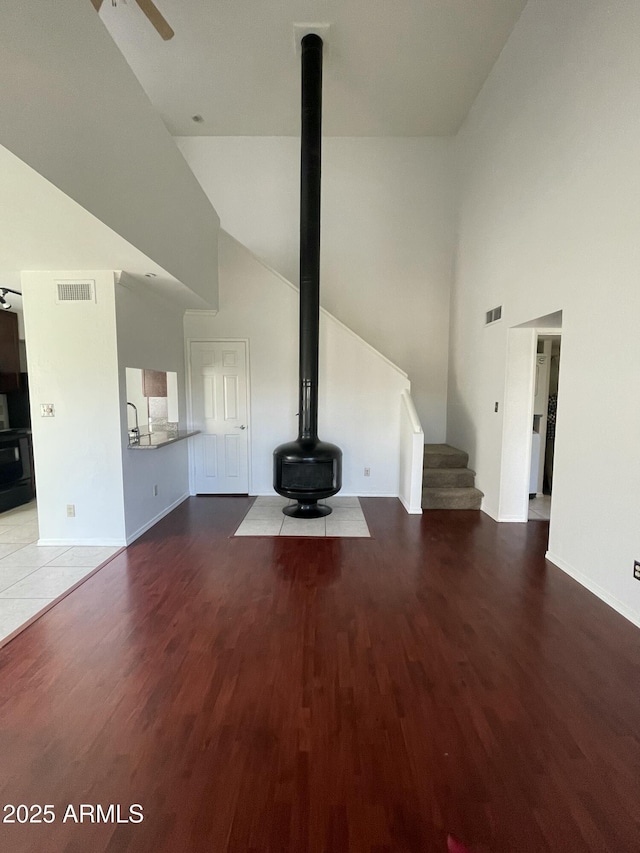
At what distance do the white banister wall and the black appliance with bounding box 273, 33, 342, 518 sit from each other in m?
0.87

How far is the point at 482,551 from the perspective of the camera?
11.7 ft

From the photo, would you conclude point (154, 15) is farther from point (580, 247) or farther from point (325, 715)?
point (325, 715)

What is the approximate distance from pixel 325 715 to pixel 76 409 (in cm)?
322

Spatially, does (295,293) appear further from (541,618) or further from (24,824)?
(24,824)

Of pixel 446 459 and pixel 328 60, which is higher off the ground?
pixel 328 60

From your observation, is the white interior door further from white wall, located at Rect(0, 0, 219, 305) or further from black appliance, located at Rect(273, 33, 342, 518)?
white wall, located at Rect(0, 0, 219, 305)

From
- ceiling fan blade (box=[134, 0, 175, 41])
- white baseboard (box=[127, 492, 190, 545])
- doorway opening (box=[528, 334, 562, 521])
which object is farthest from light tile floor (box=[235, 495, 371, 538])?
ceiling fan blade (box=[134, 0, 175, 41])

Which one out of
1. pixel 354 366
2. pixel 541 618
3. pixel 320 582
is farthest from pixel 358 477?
pixel 541 618

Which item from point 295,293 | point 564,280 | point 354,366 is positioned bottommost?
point 354,366

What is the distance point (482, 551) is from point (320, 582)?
1630 millimetres

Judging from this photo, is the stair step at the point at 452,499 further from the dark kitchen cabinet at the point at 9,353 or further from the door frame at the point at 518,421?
the dark kitchen cabinet at the point at 9,353

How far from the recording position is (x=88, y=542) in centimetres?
366

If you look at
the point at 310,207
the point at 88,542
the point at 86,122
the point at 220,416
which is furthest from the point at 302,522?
the point at 86,122

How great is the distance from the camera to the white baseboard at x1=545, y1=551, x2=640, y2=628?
8.07ft
